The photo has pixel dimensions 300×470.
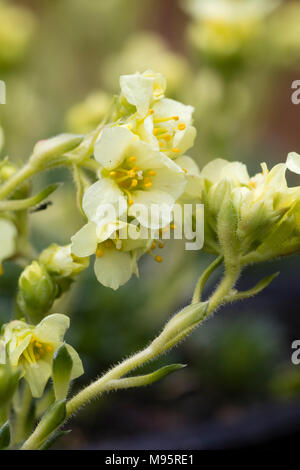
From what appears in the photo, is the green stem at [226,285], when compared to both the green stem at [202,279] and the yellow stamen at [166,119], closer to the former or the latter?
the green stem at [202,279]

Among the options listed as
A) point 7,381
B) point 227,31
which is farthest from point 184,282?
point 7,381

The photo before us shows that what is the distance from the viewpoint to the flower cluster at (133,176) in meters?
0.46

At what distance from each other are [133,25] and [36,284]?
1046 mm

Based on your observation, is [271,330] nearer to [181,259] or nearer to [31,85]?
[181,259]

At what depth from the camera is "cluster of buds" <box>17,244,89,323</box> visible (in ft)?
1.74

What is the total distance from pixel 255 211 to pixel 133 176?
0.09m

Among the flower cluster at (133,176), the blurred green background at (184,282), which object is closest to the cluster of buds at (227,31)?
the blurred green background at (184,282)

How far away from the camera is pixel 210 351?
107 cm

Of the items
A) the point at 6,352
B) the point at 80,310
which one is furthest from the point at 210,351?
the point at 6,352

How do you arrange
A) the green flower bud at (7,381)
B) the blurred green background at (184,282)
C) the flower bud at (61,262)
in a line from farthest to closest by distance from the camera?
1. the blurred green background at (184,282)
2. the flower bud at (61,262)
3. the green flower bud at (7,381)

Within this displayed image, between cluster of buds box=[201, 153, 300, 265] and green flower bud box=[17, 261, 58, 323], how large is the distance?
141mm

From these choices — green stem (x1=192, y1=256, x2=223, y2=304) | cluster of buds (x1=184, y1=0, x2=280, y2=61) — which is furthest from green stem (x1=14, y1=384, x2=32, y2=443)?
cluster of buds (x1=184, y1=0, x2=280, y2=61)

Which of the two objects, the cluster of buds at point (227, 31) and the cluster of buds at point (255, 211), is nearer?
the cluster of buds at point (255, 211)

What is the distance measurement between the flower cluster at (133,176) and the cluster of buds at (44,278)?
5cm
